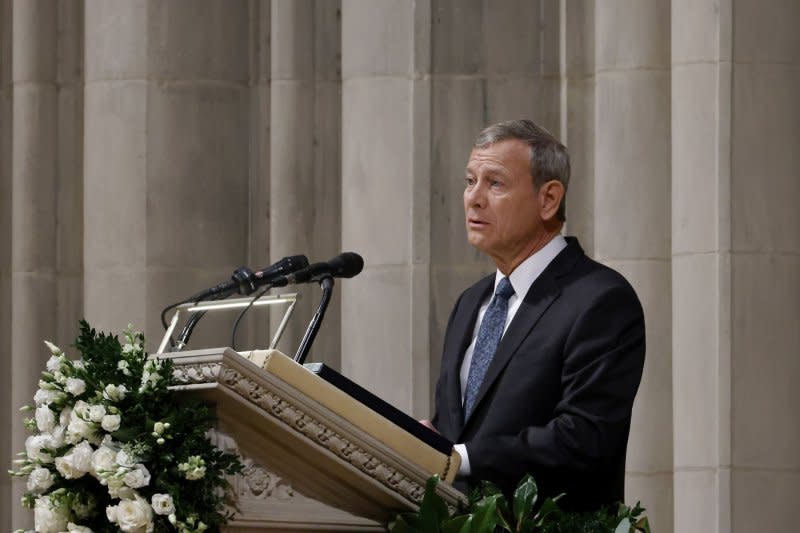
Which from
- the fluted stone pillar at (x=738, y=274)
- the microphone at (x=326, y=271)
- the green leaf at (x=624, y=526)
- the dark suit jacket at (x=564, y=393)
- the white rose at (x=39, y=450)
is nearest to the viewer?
the white rose at (x=39, y=450)

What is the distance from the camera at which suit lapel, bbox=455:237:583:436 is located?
404cm

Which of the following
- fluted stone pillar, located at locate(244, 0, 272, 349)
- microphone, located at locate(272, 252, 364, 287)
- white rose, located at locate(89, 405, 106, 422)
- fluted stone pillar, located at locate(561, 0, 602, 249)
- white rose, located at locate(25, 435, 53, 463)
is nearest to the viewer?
white rose, located at locate(89, 405, 106, 422)

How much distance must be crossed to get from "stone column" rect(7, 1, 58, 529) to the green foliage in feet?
13.9

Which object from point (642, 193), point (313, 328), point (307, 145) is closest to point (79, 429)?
point (313, 328)

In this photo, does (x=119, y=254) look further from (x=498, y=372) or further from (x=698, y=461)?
→ (x=498, y=372)

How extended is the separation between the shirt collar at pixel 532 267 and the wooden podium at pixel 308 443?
0.79 metres

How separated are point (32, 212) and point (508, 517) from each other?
4.45 meters

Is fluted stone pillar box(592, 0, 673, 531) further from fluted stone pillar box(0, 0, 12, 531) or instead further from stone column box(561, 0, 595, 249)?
fluted stone pillar box(0, 0, 12, 531)

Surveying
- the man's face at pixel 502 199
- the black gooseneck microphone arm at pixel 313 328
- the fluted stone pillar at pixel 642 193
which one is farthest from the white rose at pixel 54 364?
the fluted stone pillar at pixel 642 193

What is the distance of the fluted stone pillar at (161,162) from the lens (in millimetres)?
7238

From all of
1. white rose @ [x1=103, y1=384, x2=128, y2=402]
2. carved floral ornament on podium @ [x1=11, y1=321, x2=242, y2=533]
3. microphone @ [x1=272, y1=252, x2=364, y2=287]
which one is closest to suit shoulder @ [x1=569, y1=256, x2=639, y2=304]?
microphone @ [x1=272, y1=252, x2=364, y2=287]

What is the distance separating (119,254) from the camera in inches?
286

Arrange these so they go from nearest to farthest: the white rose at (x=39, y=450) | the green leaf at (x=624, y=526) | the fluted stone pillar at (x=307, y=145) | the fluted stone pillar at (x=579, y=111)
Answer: the white rose at (x=39, y=450), the green leaf at (x=624, y=526), the fluted stone pillar at (x=579, y=111), the fluted stone pillar at (x=307, y=145)

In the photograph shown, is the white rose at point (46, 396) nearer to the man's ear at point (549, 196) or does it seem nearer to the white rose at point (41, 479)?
the white rose at point (41, 479)
